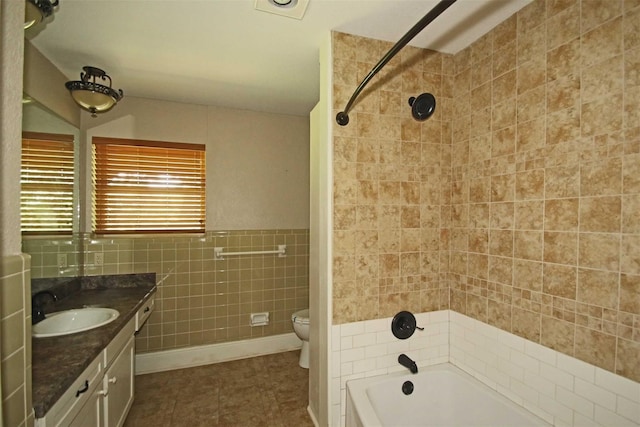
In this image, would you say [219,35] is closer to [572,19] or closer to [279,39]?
[279,39]

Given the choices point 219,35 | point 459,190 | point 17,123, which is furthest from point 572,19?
point 17,123

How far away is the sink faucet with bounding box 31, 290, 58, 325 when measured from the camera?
162cm

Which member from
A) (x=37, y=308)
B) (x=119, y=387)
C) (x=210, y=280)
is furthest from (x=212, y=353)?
(x=37, y=308)

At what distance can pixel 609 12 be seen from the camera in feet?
3.61

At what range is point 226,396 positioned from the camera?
2256 mm

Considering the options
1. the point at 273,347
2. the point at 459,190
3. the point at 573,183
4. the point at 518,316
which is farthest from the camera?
the point at 273,347

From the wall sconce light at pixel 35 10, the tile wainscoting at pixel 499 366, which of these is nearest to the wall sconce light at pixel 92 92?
the wall sconce light at pixel 35 10

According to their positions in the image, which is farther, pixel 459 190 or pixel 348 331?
pixel 459 190

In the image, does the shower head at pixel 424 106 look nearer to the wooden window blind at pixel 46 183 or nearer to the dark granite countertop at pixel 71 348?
the dark granite countertop at pixel 71 348

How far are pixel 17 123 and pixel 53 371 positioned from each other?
935 mm

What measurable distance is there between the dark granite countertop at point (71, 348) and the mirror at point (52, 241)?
24 centimetres

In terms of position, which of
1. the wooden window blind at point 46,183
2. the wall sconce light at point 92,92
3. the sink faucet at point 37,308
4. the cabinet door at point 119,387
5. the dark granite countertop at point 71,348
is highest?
the wall sconce light at point 92,92

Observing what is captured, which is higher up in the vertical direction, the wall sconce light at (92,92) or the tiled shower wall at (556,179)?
the wall sconce light at (92,92)

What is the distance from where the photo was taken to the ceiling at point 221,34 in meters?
1.42
